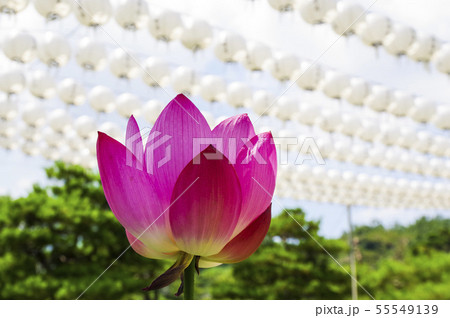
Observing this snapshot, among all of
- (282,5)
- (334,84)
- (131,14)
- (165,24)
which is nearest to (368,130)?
(334,84)

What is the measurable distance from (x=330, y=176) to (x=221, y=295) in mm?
2282

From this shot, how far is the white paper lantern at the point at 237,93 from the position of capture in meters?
2.58

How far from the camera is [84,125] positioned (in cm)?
290

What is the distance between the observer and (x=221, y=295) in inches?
222

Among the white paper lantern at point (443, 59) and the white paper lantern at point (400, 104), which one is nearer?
the white paper lantern at point (443, 59)

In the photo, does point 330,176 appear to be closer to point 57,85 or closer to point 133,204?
point 57,85

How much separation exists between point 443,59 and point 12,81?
7.31 feet

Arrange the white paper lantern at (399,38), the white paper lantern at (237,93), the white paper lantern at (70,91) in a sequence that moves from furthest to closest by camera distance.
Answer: the white paper lantern at (237,93) → the white paper lantern at (70,91) → the white paper lantern at (399,38)

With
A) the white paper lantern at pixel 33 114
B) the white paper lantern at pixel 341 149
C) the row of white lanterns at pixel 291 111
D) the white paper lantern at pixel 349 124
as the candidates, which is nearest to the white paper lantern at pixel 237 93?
the row of white lanterns at pixel 291 111

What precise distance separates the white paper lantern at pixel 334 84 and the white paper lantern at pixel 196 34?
0.79 m

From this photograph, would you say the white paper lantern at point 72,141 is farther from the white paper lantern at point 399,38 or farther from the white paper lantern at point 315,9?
the white paper lantern at point 399,38

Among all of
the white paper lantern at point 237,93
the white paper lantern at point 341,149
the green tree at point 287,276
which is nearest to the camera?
the white paper lantern at point 237,93

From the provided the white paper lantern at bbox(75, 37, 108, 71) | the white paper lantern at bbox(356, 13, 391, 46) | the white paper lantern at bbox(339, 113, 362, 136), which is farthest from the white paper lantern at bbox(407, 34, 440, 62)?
the white paper lantern at bbox(75, 37, 108, 71)
